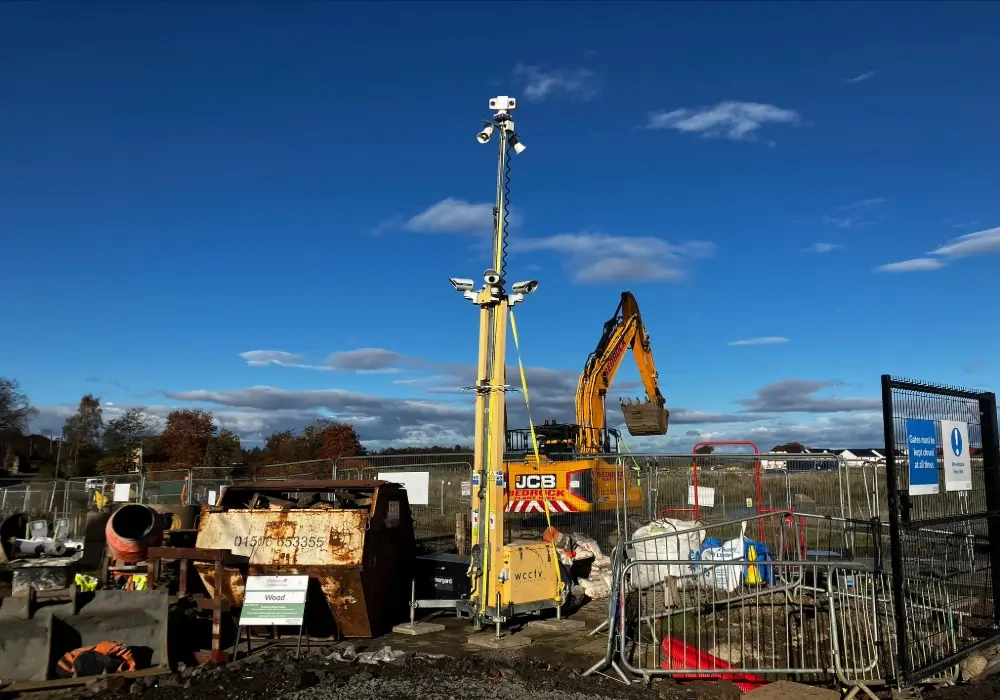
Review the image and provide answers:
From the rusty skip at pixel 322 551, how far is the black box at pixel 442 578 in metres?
0.77

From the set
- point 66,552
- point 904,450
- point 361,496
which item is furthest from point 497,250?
point 66,552

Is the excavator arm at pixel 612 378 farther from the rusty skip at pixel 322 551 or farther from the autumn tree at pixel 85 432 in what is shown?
the autumn tree at pixel 85 432

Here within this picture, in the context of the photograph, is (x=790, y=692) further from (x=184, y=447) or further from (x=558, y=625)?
(x=184, y=447)

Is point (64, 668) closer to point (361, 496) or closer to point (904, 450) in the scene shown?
point (361, 496)

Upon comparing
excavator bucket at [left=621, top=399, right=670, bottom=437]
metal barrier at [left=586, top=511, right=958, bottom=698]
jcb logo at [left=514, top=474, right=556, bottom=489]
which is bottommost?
metal barrier at [left=586, top=511, right=958, bottom=698]

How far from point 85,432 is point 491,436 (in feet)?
261

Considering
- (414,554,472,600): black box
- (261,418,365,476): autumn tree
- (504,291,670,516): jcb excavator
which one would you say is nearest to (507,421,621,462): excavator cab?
(504,291,670,516): jcb excavator

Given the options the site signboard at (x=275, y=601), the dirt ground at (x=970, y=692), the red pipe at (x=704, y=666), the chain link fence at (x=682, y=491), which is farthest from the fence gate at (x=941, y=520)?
the site signboard at (x=275, y=601)

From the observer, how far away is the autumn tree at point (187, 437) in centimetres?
5434

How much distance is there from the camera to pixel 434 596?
11.0 metres

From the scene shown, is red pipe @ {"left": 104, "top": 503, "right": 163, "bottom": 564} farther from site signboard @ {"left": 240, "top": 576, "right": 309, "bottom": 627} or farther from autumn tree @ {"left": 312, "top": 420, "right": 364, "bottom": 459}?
autumn tree @ {"left": 312, "top": 420, "right": 364, "bottom": 459}

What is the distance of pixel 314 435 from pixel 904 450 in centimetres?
5655

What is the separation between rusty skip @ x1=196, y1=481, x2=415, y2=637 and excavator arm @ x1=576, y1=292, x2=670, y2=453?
11.1 metres

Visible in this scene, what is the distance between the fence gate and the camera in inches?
289
